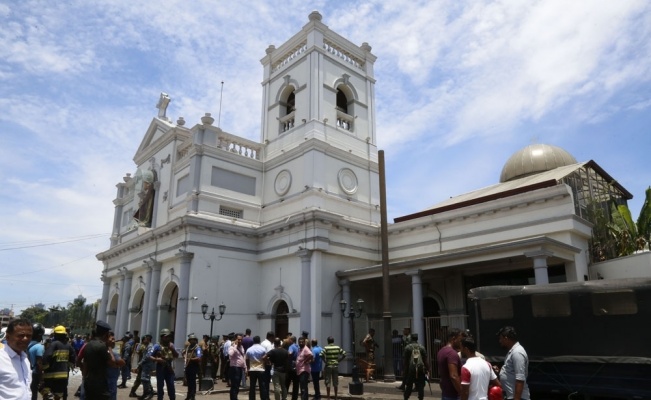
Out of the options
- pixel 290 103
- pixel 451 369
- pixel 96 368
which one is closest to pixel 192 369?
pixel 96 368

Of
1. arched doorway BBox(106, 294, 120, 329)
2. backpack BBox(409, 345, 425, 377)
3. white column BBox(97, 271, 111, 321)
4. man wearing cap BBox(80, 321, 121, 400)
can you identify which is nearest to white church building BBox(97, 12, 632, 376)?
arched doorway BBox(106, 294, 120, 329)

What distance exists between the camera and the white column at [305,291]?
Result: 71.6ft

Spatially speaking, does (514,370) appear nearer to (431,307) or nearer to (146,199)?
(431,307)

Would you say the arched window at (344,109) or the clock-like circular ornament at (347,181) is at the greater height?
the arched window at (344,109)

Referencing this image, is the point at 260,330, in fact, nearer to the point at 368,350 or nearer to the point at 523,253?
the point at 368,350

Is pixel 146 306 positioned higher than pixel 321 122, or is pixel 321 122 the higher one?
pixel 321 122

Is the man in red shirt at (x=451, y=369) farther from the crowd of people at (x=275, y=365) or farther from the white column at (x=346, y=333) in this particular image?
the white column at (x=346, y=333)

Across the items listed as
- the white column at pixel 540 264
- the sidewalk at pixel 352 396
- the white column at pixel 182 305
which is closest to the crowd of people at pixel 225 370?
the sidewalk at pixel 352 396

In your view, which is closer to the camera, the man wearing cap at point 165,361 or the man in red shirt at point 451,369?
the man in red shirt at point 451,369

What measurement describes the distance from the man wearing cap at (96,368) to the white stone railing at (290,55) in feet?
76.2

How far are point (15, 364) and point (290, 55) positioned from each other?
27.0 meters

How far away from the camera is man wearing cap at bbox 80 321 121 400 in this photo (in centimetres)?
700

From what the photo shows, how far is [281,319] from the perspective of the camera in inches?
A: 943

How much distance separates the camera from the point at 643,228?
67.2ft
